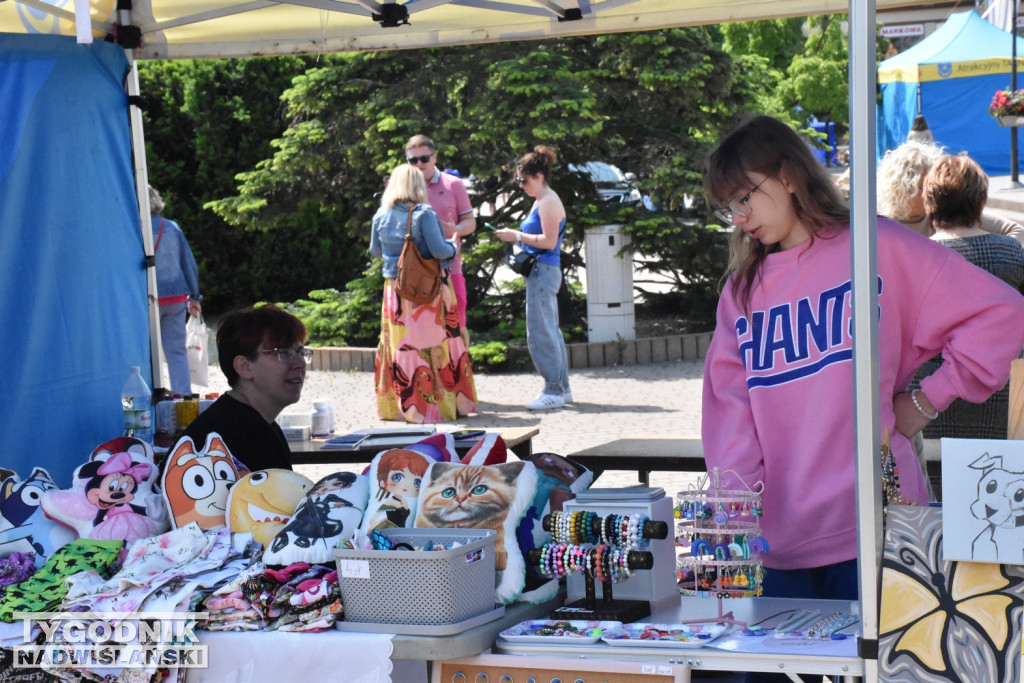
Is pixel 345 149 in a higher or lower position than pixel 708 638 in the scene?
higher

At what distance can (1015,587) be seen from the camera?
7.61 feet

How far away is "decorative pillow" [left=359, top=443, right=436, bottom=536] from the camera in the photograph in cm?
283

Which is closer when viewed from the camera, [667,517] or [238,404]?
[667,517]

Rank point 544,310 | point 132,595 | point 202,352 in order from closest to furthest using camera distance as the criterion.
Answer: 1. point 132,595
2. point 544,310
3. point 202,352

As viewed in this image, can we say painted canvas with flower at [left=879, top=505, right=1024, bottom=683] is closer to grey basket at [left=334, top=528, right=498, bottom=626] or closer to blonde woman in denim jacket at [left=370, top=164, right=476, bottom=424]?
grey basket at [left=334, top=528, right=498, bottom=626]

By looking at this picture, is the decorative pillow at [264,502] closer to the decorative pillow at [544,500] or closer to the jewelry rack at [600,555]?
the decorative pillow at [544,500]

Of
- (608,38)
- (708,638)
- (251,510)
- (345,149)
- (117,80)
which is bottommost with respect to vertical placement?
(708,638)

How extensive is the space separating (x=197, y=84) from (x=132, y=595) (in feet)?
39.0

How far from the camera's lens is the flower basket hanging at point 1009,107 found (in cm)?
1767

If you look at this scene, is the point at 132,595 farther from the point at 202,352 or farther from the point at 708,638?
the point at 202,352

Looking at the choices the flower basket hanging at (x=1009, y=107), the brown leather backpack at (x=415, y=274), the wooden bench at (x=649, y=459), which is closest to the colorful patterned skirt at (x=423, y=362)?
the brown leather backpack at (x=415, y=274)

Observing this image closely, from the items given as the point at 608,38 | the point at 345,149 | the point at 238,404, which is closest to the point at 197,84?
the point at 345,149

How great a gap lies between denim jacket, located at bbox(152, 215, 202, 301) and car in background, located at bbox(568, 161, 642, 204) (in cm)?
418

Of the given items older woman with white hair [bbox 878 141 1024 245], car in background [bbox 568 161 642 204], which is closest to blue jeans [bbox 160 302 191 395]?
car in background [bbox 568 161 642 204]
